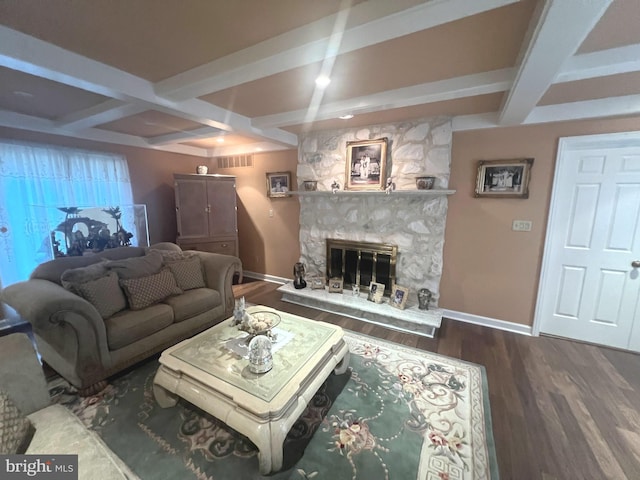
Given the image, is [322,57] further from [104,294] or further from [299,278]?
[299,278]

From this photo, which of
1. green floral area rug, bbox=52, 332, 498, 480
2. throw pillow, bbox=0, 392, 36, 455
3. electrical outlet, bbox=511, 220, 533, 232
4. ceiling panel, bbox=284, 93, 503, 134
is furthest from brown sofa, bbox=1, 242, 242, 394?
electrical outlet, bbox=511, 220, 533, 232

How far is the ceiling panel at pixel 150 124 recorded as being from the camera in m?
2.95

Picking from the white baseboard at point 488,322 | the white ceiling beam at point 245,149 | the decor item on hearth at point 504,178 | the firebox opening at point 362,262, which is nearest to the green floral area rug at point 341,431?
the white baseboard at point 488,322

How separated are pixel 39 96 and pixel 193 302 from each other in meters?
2.37

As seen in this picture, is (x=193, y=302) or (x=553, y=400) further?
(x=193, y=302)

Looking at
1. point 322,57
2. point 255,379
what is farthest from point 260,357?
point 322,57

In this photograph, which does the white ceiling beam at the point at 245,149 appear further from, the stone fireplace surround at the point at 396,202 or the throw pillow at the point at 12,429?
the throw pillow at the point at 12,429

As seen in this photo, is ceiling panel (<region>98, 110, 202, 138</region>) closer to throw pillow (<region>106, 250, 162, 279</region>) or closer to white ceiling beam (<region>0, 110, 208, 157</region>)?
white ceiling beam (<region>0, 110, 208, 157</region>)

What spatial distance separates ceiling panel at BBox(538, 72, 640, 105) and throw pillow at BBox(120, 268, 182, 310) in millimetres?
3798

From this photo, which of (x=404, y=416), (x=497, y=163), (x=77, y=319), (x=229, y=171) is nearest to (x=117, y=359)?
(x=77, y=319)

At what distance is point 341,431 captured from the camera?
1680 millimetres

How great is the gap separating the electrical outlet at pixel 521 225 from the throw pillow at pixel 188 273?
3.54 m

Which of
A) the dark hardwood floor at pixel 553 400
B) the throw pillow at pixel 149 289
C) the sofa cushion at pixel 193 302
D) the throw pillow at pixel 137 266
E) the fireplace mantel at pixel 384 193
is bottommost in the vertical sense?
the dark hardwood floor at pixel 553 400

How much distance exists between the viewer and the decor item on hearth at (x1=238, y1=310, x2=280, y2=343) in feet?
6.41
